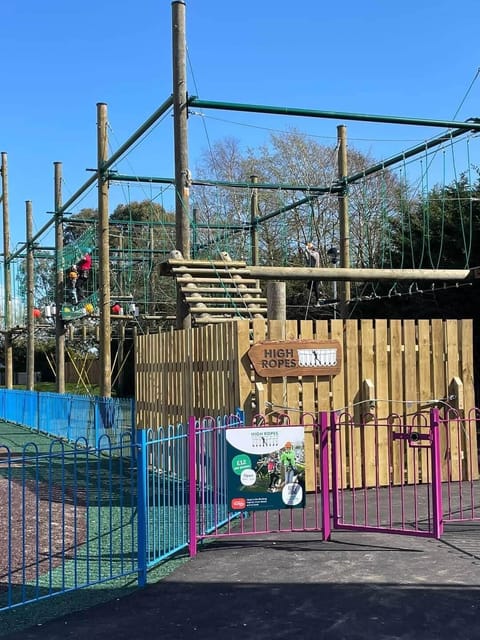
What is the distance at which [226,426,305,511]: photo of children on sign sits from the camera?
25.6ft

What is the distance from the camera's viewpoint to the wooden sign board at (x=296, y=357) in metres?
10.5

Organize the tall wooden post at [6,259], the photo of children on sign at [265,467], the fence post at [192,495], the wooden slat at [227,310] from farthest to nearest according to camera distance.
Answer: the tall wooden post at [6,259] → the wooden slat at [227,310] → the photo of children on sign at [265,467] → the fence post at [192,495]

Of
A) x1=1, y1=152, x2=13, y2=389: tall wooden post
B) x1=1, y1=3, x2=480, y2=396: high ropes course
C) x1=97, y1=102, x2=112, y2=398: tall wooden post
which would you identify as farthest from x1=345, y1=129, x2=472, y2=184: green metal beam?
x1=1, y1=152, x2=13, y2=389: tall wooden post

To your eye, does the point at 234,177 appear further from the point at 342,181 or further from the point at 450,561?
the point at 450,561

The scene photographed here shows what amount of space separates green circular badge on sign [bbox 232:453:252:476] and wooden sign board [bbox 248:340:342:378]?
278 centimetres

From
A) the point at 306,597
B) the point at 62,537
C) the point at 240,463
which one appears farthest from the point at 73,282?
the point at 306,597

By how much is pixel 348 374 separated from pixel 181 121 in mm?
5450

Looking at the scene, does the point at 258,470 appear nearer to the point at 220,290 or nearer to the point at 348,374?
the point at 348,374

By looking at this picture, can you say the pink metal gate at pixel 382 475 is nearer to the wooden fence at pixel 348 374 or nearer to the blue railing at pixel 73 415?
the wooden fence at pixel 348 374

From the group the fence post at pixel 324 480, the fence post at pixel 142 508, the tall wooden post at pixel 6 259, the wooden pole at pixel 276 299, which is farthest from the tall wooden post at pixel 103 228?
the tall wooden post at pixel 6 259

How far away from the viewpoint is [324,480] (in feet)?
25.2

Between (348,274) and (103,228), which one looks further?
(103,228)

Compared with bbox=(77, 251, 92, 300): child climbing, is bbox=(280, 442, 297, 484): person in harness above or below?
below

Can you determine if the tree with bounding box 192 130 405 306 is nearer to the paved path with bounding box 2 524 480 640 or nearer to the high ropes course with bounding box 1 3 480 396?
the high ropes course with bounding box 1 3 480 396
